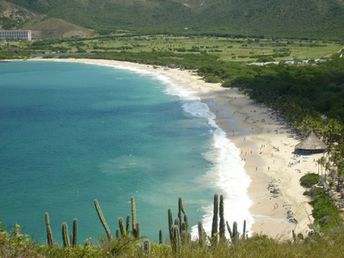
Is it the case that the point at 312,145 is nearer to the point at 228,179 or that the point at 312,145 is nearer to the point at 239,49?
the point at 228,179

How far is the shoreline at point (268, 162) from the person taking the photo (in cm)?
3406

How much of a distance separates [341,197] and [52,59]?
144925 mm

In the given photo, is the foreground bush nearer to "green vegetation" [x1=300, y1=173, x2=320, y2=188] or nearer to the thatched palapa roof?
"green vegetation" [x1=300, y1=173, x2=320, y2=188]

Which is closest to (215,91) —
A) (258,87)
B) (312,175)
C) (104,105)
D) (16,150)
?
(258,87)

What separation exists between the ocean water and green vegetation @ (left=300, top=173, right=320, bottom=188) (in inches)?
178

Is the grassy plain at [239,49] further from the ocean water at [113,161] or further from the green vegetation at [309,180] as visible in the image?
the green vegetation at [309,180]

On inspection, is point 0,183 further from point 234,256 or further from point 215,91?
point 215,91

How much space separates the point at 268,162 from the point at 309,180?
27.2 feet

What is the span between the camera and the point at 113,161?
51.7m

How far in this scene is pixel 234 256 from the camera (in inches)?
460

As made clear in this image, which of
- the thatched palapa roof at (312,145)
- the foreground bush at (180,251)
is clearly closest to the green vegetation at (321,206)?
the thatched palapa roof at (312,145)

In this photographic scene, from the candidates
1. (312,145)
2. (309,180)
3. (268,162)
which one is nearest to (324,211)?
(309,180)

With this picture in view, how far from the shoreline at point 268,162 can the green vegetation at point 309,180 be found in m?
0.50

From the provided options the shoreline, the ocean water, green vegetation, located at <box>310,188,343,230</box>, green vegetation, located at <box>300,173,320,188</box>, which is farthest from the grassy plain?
green vegetation, located at <box>310,188,343,230</box>
